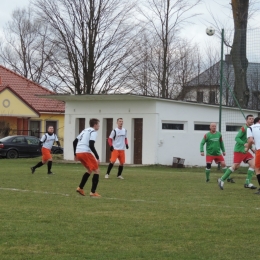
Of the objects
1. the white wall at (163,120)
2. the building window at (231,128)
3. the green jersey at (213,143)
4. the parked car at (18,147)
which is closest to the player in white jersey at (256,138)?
the green jersey at (213,143)

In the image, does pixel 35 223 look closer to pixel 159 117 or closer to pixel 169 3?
pixel 159 117

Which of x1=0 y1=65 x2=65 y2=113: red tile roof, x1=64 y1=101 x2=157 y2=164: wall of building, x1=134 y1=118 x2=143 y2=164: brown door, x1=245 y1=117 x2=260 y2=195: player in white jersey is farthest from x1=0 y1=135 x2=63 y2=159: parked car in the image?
x1=245 y1=117 x2=260 y2=195: player in white jersey

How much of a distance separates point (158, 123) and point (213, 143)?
46.2 ft

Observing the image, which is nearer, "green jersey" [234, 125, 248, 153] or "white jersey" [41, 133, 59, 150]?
"green jersey" [234, 125, 248, 153]

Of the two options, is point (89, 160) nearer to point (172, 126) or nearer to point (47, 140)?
point (47, 140)

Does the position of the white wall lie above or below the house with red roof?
below

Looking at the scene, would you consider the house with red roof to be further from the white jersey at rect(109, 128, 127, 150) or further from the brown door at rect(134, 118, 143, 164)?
the white jersey at rect(109, 128, 127, 150)

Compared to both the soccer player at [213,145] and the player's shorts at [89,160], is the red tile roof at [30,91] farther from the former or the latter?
the player's shorts at [89,160]

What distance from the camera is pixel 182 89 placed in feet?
175

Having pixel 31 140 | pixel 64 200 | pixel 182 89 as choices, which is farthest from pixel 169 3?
pixel 64 200

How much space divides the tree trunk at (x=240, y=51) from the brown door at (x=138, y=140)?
17.0ft

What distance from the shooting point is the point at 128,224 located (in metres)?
10.7

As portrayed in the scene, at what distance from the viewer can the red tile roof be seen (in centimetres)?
5538

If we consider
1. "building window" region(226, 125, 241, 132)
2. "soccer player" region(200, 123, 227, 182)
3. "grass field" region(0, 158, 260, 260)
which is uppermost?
"building window" region(226, 125, 241, 132)
